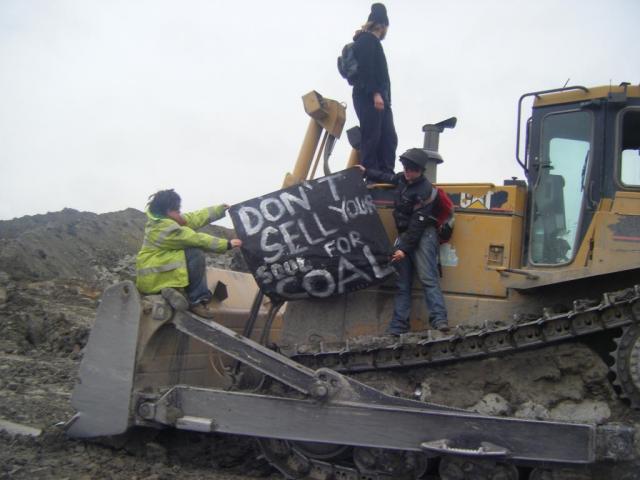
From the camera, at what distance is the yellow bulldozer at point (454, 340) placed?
4973mm

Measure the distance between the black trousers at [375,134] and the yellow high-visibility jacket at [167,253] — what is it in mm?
1583

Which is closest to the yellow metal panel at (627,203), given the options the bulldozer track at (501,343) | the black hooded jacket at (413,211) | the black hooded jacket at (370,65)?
the bulldozer track at (501,343)

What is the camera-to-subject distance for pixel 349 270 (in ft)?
19.4

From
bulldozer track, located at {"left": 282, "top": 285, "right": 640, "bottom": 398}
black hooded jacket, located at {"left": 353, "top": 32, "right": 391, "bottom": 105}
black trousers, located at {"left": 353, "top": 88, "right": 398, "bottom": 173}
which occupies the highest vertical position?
black hooded jacket, located at {"left": 353, "top": 32, "right": 391, "bottom": 105}

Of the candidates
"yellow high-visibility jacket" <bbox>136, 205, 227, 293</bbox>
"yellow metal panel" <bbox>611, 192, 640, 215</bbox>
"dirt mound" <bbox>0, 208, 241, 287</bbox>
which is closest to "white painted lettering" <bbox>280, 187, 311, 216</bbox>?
"yellow high-visibility jacket" <bbox>136, 205, 227, 293</bbox>

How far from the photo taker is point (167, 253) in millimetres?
6098

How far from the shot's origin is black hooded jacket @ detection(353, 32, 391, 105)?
6.71m

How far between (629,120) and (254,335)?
146 inches

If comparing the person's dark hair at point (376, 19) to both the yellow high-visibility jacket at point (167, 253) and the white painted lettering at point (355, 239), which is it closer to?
the white painted lettering at point (355, 239)

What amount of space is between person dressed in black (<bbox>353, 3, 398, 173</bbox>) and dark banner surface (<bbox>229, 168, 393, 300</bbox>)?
78cm

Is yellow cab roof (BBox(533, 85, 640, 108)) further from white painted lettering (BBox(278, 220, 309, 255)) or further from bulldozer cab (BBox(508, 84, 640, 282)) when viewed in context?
white painted lettering (BBox(278, 220, 309, 255))

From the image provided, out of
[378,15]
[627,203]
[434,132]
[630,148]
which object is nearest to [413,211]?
[434,132]

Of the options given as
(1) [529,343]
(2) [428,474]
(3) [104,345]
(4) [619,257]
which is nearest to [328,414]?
(2) [428,474]

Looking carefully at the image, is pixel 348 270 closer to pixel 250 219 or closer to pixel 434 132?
pixel 250 219
